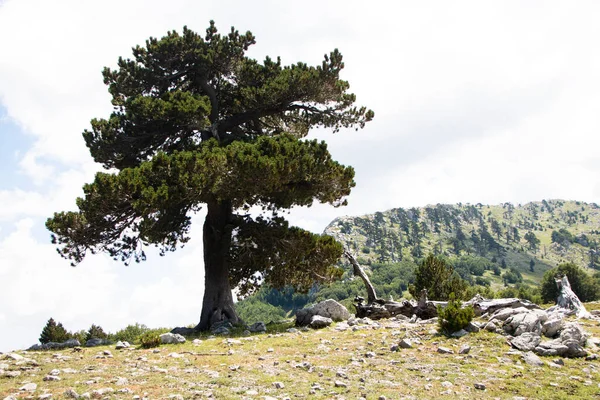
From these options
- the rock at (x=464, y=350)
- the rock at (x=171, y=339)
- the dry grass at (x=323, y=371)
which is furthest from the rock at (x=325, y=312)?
the rock at (x=464, y=350)

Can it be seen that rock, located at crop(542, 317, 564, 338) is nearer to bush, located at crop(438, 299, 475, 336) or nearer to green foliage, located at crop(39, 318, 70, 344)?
bush, located at crop(438, 299, 475, 336)

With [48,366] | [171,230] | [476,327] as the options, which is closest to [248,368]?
[48,366]

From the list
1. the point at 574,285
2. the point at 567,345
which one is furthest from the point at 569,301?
the point at 574,285

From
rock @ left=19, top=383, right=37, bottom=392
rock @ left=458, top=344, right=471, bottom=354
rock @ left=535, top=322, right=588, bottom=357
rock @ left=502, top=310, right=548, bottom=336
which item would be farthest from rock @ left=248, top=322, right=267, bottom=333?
rock @ left=535, top=322, right=588, bottom=357

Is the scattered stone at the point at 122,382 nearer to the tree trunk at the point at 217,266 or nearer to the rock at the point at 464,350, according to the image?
the rock at the point at 464,350

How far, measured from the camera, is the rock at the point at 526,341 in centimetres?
1242

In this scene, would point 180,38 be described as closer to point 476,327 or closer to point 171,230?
point 171,230

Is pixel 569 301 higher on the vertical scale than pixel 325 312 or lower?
lower

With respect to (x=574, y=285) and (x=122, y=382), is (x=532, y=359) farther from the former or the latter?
(x=574, y=285)

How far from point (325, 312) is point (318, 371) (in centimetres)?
950

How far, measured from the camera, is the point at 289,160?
62.3 ft

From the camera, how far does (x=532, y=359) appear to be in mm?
11258

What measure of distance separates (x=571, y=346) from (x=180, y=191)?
14.6 m

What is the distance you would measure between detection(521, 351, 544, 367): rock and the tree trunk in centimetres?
1339
